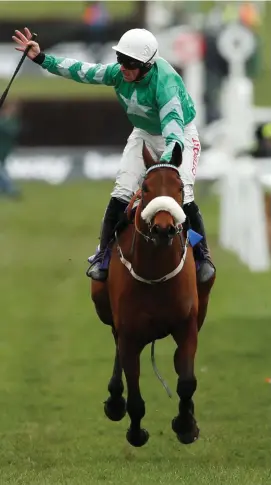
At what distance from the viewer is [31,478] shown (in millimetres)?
8711

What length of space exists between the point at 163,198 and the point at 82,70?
1564 mm

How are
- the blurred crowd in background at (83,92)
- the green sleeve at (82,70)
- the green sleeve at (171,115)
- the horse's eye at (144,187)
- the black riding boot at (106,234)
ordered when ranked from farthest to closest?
the blurred crowd in background at (83,92) < the black riding boot at (106,234) < the green sleeve at (82,70) < the green sleeve at (171,115) < the horse's eye at (144,187)

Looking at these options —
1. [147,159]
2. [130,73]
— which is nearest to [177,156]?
[147,159]

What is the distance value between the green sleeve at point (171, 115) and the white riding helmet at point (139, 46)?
21cm

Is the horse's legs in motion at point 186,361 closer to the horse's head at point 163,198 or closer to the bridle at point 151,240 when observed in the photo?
the bridle at point 151,240

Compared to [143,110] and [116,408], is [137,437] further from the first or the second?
[143,110]

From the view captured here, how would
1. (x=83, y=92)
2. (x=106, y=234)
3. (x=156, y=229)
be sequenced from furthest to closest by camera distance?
(x=83, y=92)
(x=106, y=234)
(x=156, y=229)

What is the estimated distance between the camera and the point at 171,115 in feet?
27.7

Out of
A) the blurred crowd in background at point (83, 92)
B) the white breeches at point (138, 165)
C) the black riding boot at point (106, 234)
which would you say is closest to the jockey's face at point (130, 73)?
the white breeches at point (138, 165)

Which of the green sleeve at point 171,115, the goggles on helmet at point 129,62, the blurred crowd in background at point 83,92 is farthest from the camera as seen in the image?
the blurred crowd in background at point 83,92

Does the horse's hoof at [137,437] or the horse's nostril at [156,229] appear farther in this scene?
the horse's hoof at [137,437]

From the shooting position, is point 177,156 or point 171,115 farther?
point 171,115

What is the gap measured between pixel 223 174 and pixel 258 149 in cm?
173

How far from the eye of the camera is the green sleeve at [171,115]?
830 cm
